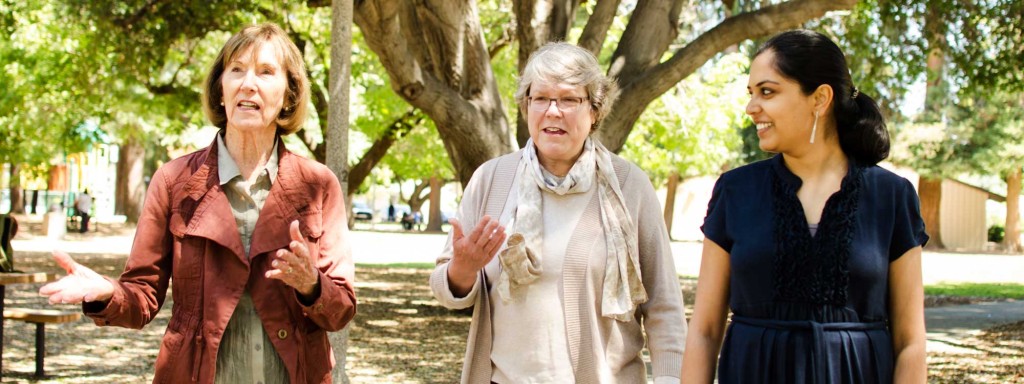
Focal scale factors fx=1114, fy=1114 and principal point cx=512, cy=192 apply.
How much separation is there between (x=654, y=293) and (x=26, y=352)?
28.1 ft

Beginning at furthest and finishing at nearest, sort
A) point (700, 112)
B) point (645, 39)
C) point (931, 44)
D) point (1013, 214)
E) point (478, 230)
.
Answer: point (1013, 214) < point (700, 112) < point (931, 44) < point (645, 39) < point (478, 230)

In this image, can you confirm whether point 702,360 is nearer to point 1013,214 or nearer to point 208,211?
point 208,211

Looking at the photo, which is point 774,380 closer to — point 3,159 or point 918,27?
point 918,27

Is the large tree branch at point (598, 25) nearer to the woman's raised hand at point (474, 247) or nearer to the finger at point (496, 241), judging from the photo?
the woman's raised hand at point (474, 247)

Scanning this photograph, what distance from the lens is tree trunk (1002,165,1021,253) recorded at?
38.8 metres

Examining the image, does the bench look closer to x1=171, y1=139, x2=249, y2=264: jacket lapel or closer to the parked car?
x1=171, y1=139, x2=249, y2=264: jacket lapel

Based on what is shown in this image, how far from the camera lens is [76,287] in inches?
108

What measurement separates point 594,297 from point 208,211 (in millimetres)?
1187

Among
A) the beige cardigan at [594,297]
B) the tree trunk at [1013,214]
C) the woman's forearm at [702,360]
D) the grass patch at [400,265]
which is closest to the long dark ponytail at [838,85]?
the woman's forearm at [702,360]

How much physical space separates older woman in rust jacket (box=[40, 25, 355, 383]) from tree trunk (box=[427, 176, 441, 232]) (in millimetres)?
53519

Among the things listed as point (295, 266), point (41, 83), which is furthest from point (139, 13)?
point (295, 266)

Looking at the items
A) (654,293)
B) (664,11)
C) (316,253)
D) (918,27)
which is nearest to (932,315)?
(918,27)

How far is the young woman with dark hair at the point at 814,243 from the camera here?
2.75 m

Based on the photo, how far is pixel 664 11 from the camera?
1202 cm
